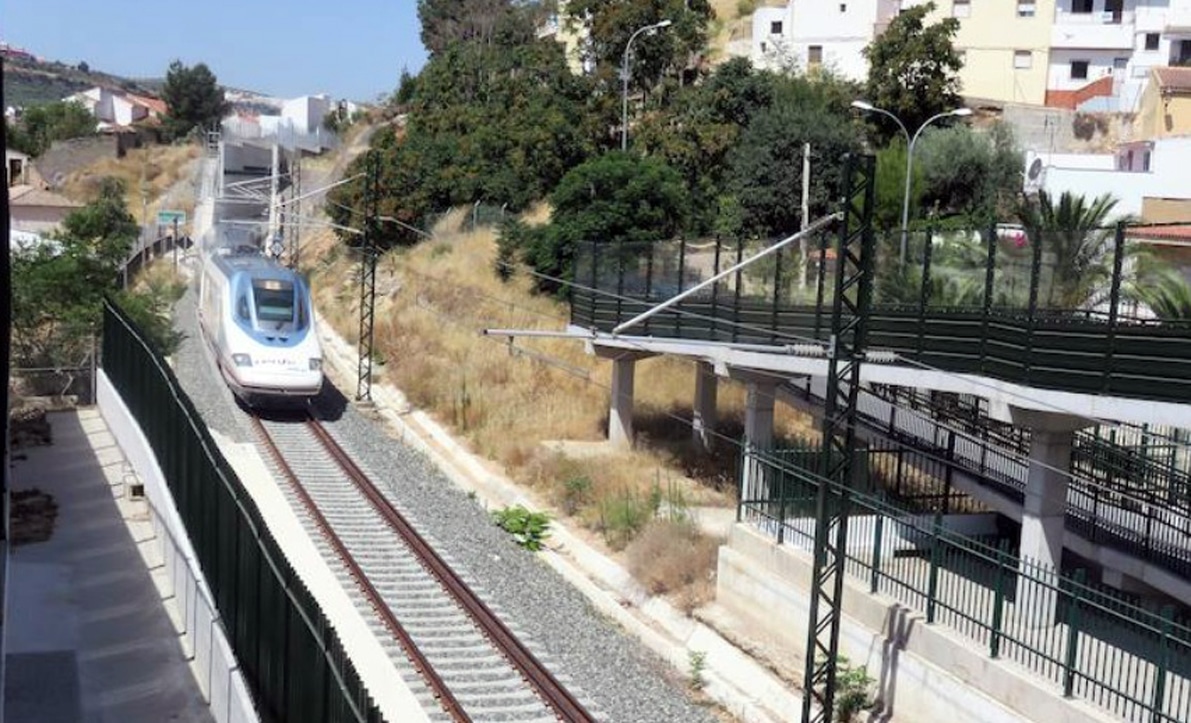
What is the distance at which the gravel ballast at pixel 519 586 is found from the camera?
16.5 m

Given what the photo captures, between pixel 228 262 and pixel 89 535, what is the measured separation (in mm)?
13489

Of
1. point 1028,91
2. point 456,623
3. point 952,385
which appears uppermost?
point 1028,91

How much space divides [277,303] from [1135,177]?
82.7 ft

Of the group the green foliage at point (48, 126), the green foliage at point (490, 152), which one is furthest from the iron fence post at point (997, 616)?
the green foliage at point (48, 126)

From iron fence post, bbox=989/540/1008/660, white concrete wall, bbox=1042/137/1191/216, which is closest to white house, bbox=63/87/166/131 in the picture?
white concrete wall, bbox=1042/137/1191/216

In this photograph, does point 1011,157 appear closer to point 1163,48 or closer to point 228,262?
point 1163,48

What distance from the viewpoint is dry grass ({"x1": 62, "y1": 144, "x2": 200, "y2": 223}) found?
284 feet

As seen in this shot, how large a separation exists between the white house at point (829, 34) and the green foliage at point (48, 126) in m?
62.9

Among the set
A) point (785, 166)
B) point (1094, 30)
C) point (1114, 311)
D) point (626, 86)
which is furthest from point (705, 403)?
point (1094, 30)

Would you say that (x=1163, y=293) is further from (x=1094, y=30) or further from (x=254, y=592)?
(x=1094, y=30)

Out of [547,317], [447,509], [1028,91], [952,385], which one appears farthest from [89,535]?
[1028,91]

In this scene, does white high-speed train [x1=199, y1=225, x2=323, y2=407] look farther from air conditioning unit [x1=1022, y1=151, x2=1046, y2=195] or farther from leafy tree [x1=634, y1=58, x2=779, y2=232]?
air conditioning unit [x1=1022, y1=151, x2=1046, y2=195]

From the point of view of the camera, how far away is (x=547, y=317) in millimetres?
37969

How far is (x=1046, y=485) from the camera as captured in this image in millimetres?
15703
